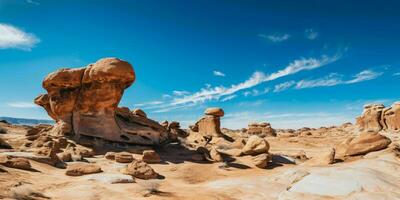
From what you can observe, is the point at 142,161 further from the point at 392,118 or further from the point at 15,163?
the point at 392,118

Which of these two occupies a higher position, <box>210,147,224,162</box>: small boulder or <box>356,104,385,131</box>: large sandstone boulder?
<box>356,104,385,131</box>: large sandstone boulder

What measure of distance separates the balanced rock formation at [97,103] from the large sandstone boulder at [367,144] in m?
13.7

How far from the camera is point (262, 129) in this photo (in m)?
48.1

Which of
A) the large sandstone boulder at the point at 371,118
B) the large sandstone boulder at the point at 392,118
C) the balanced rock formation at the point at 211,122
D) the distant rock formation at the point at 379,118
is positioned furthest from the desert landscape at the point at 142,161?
the large sandstone boulder at the point at 371,118

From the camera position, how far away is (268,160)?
21.3m

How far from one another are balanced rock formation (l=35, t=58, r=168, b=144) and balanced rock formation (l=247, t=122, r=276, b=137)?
22.4 meters

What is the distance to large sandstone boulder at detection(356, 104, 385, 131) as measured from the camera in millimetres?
47594

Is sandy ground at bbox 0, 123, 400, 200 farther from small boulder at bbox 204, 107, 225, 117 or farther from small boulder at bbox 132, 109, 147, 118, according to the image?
small boulder at bbox 204, 107, 225, 117

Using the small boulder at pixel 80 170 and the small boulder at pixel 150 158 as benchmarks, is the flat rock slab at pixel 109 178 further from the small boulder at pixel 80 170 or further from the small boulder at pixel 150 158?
the small boulder at pixel 150 158

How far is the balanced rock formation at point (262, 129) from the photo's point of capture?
46.7 m

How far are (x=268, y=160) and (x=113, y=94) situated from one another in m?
12.5

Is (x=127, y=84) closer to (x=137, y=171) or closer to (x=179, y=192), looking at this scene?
(x=137, y=171)

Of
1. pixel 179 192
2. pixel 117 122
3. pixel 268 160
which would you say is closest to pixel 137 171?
pixel 179 192

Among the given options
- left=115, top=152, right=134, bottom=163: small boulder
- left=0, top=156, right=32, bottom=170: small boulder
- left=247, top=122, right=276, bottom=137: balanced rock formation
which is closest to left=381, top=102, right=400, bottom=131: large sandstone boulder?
left=247, top=122, right=276, bottom=137: balanced rock formation
